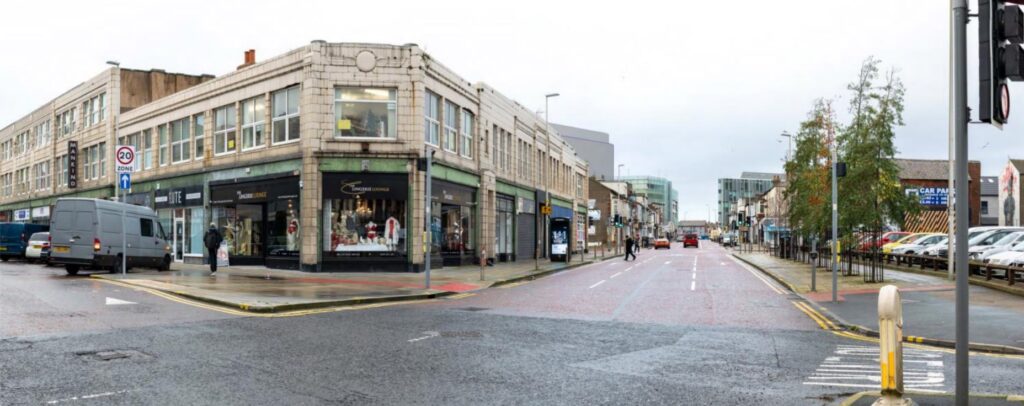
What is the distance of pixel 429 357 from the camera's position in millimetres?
9008

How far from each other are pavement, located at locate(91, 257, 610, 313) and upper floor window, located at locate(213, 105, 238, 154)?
6.81m

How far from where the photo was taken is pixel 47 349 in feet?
29.3

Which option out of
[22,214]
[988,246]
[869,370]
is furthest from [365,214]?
[22,214]

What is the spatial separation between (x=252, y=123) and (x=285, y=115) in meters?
2.81

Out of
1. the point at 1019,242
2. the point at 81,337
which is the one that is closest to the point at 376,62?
the point at 81,337

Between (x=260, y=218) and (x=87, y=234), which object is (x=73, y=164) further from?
(x=87, y=234)

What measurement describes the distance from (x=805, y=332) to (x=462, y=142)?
74.5 feet

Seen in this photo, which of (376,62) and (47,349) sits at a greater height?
(376,62)

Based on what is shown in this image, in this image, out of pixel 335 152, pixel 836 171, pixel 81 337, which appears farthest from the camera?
pixel 335 152

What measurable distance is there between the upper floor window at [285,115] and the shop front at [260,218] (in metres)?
1.69

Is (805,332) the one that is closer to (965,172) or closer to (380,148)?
(965,172)

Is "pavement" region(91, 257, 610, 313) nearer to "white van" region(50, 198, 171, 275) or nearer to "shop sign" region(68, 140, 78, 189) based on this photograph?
"white van" region(50, 198, 171, 275)

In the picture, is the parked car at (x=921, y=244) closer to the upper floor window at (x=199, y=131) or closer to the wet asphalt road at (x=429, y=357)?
the wet asphalt road at (x=429, y=357)

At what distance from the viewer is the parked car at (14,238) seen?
114 ft
